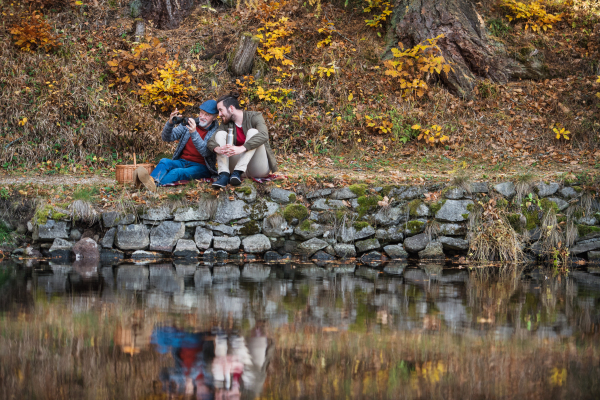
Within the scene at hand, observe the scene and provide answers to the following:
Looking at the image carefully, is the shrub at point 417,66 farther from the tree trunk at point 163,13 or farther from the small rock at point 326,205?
the tree trunk at point 163,13

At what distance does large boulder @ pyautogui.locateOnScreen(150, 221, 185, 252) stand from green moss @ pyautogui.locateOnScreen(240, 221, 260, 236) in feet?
2.71

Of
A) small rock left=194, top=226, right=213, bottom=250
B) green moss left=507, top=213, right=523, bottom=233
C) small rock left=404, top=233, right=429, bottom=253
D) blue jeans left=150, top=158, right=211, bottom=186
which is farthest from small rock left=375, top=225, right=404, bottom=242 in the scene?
blue jeans left=150, top=158, right=211, bottom=186

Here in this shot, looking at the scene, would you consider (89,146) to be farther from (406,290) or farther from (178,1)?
(406,290)

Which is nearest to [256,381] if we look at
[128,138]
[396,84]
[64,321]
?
[64,321]

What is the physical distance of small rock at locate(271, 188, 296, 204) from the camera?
792 cm

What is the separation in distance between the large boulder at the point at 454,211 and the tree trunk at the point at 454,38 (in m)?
4.32

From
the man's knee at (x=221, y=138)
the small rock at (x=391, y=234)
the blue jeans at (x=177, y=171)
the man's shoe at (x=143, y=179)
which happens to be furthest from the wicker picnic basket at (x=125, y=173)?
the small rock at (x=391, y=234)

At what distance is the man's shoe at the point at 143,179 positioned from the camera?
7.54 metres

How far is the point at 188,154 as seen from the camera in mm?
8109

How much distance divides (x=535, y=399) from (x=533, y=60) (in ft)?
34.6

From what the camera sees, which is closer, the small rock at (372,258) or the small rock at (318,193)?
the small rock at (372,258)

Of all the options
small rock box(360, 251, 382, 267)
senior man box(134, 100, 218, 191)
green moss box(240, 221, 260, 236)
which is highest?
senior man box(134, 100, 218, 191)

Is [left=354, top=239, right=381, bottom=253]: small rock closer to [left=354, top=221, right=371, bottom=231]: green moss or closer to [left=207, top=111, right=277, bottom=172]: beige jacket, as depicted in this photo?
[left=354, top=221, right=371, bottom=231]: green moss

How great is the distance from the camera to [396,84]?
447 inches
